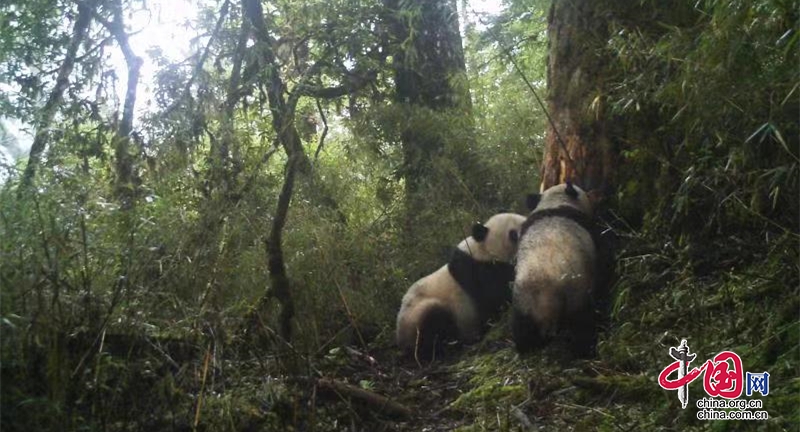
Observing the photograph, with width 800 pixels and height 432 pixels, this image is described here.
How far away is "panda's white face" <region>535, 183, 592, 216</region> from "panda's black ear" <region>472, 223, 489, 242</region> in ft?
2.04

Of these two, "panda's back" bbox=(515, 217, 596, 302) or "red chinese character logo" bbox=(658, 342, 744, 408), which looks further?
"panda's back" bbox=(515, 217, 596, 302)

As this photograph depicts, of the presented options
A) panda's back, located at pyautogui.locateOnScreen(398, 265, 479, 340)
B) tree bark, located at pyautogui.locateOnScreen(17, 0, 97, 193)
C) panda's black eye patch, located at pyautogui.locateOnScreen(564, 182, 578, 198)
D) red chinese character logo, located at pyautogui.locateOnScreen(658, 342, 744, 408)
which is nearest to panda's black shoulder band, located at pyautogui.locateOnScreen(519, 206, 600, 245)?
panda's black eye patch, located at pyautogui.locateOnScreen(564, 182, 578, 198)

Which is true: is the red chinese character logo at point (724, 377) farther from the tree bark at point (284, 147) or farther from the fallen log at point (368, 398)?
the tree bark at point (284, 147)

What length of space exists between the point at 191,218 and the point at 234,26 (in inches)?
119

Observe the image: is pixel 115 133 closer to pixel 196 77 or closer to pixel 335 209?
pixel 196 77

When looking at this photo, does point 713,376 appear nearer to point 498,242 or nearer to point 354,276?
point 498,242

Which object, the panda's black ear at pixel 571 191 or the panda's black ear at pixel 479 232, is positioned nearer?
the panda's black ear at pixel 571 191

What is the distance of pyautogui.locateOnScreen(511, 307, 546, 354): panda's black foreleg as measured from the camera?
5.42 metres

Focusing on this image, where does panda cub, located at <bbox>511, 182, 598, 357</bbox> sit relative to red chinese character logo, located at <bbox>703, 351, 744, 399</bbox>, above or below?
above

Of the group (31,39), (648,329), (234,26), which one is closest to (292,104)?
(234,26)

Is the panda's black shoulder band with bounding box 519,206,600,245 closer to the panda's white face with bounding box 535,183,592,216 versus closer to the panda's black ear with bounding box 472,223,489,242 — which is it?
the panda's white face with bounding box 535,183,592,216

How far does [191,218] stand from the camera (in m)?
5.41

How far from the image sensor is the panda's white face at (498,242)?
6.96 meters

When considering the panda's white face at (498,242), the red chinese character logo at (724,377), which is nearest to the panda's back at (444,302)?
the panda's white face at (498,242)
